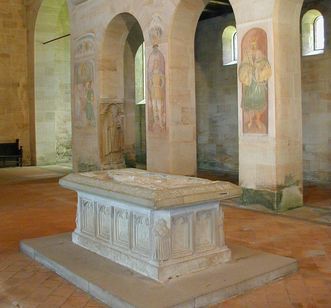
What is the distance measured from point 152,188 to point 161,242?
51cm

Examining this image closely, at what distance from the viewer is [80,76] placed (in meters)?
12.9

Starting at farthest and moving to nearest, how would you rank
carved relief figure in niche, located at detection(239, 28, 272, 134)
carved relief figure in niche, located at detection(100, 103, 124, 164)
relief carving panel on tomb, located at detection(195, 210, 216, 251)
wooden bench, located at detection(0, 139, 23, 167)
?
wooden bench, located at detection(0, 139, 23, 167), carved relief figure in niche, located at detection(100, 103, 124, 164), carved relief figure in niche, located at detection(239, 28, 272, 134), relief carving panel on tomb, located at detection(195, 210, 216, 251)

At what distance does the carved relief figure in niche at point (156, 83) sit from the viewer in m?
10.1

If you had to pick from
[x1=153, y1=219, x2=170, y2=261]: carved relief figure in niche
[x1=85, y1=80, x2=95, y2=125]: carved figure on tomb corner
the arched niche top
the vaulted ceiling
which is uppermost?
the vaulted ceiling

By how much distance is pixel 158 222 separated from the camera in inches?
173

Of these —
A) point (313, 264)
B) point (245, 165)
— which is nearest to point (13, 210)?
point (245, 165)

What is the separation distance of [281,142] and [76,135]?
22.8 ft

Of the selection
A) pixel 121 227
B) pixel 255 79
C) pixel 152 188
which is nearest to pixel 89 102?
pixel 255 79

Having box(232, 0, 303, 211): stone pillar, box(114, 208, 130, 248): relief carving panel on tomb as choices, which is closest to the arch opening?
box(232, 0, 303, 211): stone pillar

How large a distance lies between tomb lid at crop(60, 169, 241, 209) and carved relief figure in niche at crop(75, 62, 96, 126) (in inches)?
278

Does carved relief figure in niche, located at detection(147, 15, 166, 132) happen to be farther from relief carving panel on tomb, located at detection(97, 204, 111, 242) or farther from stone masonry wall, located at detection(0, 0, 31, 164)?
stone masonry wall, located at detection(0, 0, 31, 164)

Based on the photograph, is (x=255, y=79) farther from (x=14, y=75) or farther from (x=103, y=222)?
(x=14, y=75)

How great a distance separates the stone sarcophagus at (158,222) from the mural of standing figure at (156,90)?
502 centimetres

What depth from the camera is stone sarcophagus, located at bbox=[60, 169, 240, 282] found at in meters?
4.35
